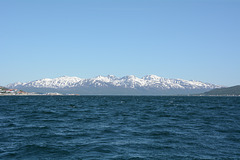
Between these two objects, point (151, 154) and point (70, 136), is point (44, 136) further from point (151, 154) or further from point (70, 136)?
point (151, 154)

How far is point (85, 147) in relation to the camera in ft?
65.8

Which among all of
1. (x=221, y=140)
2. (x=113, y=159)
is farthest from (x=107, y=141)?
(x=221, y=140)

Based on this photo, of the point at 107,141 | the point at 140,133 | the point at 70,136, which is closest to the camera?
the point at 107,141

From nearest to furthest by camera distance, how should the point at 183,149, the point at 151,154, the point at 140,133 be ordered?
the point at 151,154, the point at 183,149, the point at 140,133

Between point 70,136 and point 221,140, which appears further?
point 70,136

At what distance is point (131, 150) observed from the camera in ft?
63.0

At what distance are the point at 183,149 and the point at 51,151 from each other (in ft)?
34.5

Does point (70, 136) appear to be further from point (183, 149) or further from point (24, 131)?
point (183, 149)

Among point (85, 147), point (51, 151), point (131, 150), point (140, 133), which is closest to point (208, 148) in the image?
point (131, 150)

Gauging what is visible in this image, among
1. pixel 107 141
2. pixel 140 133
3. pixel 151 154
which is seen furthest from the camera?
pixel 140 133

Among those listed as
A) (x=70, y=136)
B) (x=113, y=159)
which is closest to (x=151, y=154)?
(x=113, y=159)

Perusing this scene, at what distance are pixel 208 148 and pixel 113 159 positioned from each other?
8400 mm

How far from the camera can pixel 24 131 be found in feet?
90.9

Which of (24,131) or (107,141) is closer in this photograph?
(107,141)
